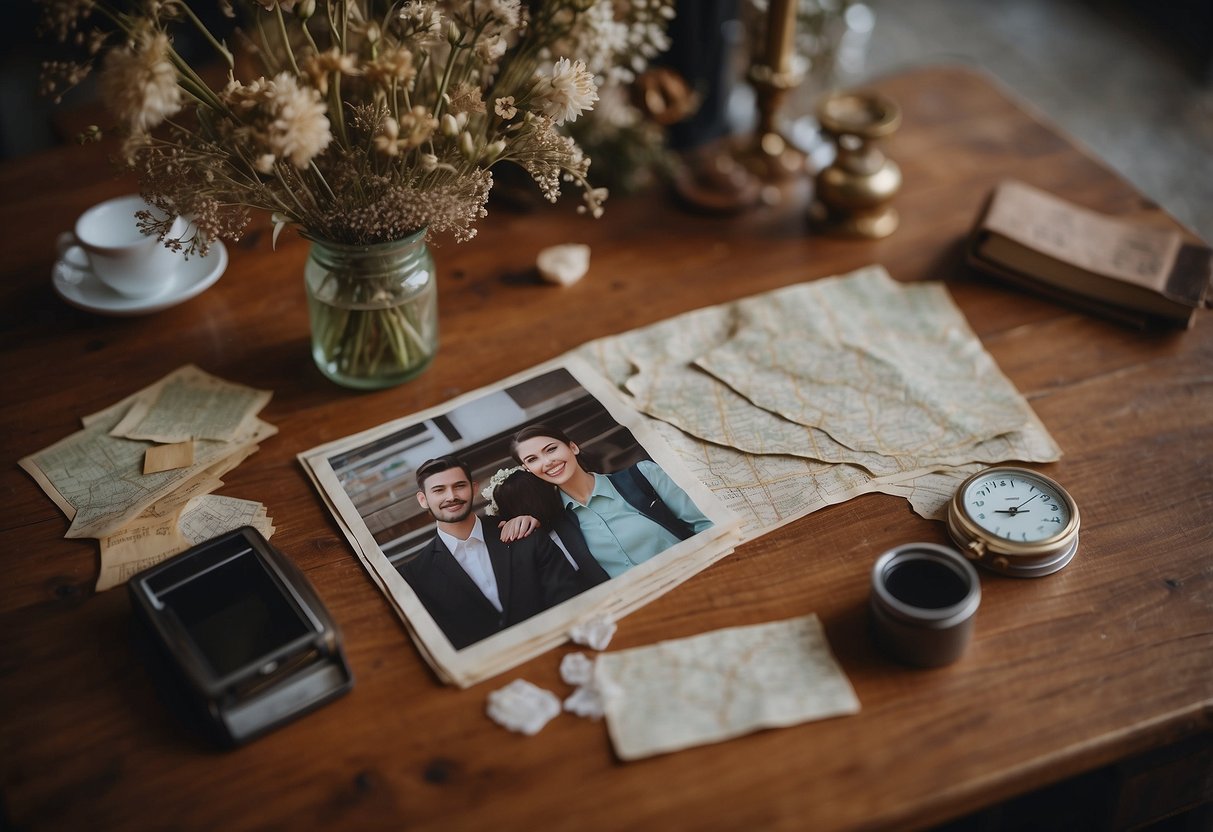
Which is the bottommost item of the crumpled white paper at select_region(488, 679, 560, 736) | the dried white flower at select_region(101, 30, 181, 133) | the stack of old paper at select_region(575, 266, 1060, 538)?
the crumpled white paper at select_region(488, 679, 560, 736)

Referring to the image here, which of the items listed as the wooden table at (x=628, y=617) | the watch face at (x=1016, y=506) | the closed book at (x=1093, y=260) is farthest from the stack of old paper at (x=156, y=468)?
the closed book at (x=1093, y=260)

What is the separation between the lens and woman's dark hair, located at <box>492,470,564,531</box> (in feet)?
3.40

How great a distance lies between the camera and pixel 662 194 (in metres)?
1.52

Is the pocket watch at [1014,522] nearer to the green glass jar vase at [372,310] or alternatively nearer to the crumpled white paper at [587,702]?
the crumpled white paper at [587,702]

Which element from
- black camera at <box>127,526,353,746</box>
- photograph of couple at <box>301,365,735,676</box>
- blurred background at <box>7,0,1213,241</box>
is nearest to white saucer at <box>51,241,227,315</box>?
photograph of couple at <box>301,365,735,676</box>

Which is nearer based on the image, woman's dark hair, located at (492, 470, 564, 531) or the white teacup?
woman's dark hair, located at (492, 470, 564, 531)

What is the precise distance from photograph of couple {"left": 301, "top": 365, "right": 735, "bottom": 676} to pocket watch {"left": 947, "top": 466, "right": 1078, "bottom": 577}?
0.23 metres

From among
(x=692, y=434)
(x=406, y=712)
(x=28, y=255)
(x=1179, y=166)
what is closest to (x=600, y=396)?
(x=692, y=434)

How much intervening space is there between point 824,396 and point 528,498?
14.5 inches

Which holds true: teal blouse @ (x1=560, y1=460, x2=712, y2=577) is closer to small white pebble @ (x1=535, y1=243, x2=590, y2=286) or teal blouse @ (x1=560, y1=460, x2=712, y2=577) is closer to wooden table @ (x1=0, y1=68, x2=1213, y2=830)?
wooden table @ (x1=0, y1=68, x2=1213, y2=830)

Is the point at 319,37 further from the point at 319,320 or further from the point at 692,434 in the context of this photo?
the point at 692,434

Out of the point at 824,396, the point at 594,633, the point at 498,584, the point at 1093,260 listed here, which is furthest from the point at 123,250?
the point at 1093,260

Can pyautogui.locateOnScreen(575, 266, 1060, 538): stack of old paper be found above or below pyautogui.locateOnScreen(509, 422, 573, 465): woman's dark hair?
above

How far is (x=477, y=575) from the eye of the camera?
98 cm
